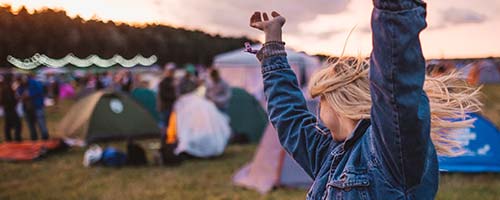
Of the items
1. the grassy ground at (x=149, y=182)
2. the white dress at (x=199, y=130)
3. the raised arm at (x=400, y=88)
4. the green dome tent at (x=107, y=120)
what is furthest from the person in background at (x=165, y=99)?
the raised arm at (x=400, y=88)

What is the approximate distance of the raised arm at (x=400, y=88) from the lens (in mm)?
1094

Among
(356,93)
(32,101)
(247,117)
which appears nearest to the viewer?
(356,93)

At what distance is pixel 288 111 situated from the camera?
1.73 metres

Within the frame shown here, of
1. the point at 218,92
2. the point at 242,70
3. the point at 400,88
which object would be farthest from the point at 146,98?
the point at 400,88

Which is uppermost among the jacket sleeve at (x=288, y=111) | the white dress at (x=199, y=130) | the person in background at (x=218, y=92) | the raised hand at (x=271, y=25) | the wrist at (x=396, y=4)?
the wrist at (x=396, y=4)

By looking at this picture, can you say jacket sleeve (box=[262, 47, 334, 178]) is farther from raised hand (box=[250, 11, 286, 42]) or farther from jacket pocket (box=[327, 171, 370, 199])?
jacket pocket (box=[327, 171, 370, 199])

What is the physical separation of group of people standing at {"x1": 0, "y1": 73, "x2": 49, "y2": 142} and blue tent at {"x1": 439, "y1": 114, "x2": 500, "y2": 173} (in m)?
7.86

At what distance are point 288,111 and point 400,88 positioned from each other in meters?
0.64

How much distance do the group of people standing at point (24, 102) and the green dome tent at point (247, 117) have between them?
3.83 m

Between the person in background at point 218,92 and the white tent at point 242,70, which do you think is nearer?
the person in background at point 218,92

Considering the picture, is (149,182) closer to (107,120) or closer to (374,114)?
(107,120)

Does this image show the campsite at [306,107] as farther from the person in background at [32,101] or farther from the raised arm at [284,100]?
the person in background at [32,101]

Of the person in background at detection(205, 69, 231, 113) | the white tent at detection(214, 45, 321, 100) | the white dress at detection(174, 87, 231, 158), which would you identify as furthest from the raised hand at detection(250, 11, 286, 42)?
the white tent at detection(214, 45, 321, 100)

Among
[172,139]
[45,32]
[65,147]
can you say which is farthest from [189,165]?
[45,32]
